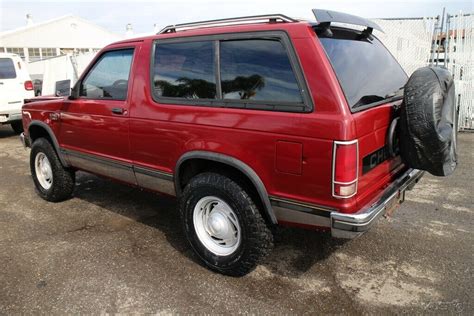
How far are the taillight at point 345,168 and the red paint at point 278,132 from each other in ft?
0.12

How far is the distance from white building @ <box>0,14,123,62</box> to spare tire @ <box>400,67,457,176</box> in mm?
25841

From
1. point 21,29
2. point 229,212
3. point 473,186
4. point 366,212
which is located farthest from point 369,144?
point 21,29

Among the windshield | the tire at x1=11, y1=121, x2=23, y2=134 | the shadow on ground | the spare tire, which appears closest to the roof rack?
the windshield

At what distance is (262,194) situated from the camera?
2.78 m

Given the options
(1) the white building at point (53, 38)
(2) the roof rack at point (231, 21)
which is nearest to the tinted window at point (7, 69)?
(2) the roof rack at point (231, 21)

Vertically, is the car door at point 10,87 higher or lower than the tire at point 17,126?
higher

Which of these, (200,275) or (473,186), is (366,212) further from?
(473,186)

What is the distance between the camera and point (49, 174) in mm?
4949

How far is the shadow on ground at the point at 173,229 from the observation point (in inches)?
134

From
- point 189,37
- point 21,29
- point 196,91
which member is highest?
point 21,29

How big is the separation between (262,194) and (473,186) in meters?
3.78

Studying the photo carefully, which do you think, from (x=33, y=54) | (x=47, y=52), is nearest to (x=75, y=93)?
(x=33, y=54)

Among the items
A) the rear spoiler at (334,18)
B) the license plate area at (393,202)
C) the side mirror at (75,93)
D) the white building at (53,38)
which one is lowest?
the license plate area at (393,202)

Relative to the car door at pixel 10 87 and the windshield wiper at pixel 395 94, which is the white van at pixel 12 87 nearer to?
the car door at pixel 10 87
